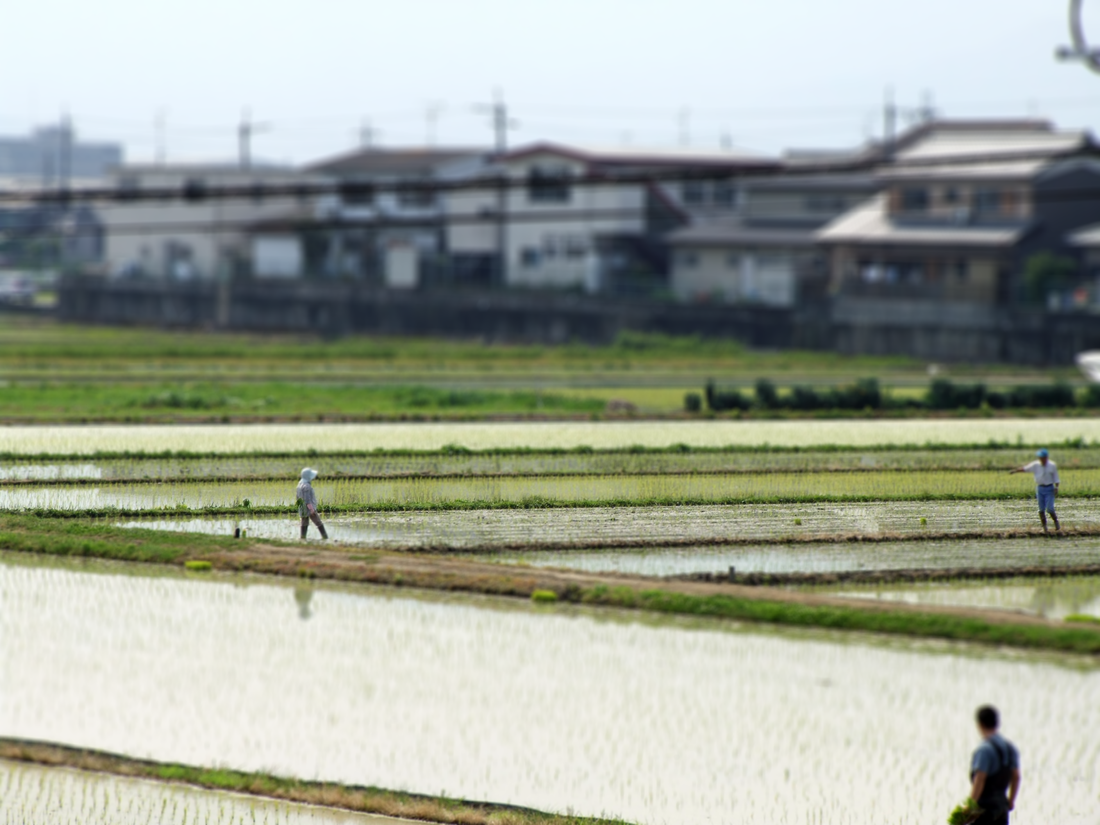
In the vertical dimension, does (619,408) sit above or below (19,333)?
below

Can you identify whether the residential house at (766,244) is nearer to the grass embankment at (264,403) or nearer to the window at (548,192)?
the window at (548,192)

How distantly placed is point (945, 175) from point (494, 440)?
2276 centimetres

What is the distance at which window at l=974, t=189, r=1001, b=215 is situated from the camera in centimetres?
3856

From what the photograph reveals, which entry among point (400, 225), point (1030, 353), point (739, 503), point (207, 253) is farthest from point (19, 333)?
point (739, 503)

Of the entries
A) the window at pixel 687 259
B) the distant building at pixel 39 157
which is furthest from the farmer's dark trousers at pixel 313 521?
the distant building at pixel 39 157

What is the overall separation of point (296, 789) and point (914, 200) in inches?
1381

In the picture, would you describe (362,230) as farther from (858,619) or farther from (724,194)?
(858,619)

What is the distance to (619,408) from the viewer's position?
2500cm

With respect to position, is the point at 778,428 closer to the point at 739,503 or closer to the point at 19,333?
the point at 739,503

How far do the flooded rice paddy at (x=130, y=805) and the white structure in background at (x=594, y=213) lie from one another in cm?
3826

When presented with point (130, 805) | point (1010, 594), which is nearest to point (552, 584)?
point (1010, 594)

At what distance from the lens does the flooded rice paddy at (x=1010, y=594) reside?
1143 cm

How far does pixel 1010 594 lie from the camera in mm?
11906

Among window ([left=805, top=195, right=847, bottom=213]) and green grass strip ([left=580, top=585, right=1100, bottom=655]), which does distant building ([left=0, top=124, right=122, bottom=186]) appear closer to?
window ([left=805, top=195, right=847, bottom=213])
